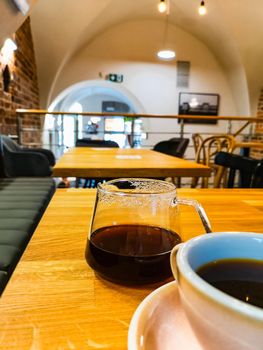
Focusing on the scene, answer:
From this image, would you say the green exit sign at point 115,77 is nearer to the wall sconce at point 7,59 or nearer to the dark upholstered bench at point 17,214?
the wall sconce at point 7,59

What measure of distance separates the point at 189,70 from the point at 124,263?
690cm

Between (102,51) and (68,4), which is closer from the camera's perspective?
(68,4)

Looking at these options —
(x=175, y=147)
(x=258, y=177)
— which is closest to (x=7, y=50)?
(x=175, y=147)

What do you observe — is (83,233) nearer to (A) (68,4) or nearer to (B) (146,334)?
(B) (146,334)

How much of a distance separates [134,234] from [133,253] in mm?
41

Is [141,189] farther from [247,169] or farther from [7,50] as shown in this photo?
[7,50]

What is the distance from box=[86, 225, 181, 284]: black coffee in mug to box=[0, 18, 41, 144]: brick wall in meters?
3.27

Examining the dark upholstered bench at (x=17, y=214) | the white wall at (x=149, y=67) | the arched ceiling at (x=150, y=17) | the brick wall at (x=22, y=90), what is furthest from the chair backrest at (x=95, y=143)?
the white wall at (x=149, y=67)

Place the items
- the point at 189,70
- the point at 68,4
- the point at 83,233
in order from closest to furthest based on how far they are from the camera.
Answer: the point at 83,233 → the point at 68,4 → the point at 189,70

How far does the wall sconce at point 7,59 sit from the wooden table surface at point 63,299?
3.39 meters

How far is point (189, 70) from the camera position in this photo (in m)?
6.64

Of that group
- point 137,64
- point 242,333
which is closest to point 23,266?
point 242,333

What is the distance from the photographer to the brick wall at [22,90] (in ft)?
11.5

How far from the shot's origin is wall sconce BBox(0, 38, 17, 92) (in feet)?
10.9
